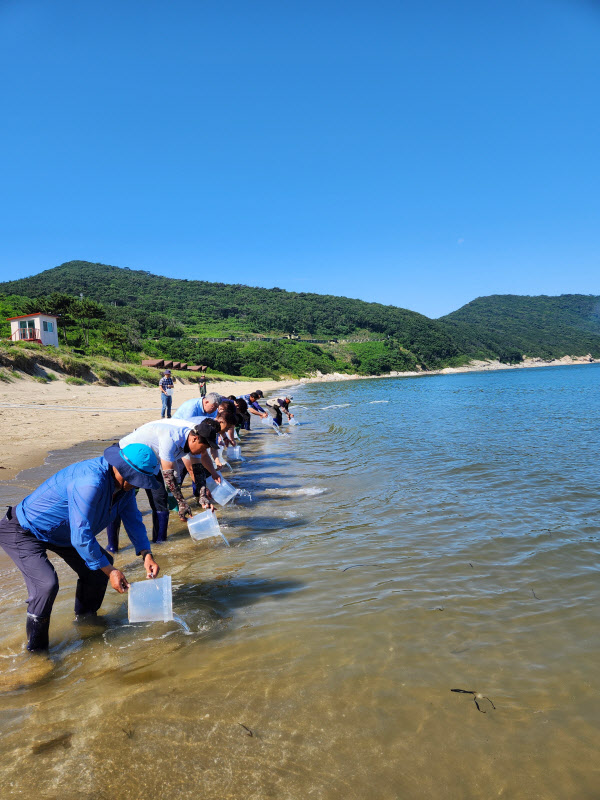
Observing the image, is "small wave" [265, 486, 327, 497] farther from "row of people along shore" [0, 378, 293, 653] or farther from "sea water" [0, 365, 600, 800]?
"row of people along shore" [0, 378, 293, 653]

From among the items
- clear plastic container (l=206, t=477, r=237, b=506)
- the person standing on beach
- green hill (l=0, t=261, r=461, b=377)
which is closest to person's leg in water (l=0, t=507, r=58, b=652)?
the person standing on beach

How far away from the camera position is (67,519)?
11.1ft

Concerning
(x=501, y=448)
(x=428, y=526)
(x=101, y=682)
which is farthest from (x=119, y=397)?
(x=101, y=682)

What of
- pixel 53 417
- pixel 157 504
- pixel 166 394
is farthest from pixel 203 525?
pixel 53 417

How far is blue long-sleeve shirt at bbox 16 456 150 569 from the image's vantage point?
3162mm

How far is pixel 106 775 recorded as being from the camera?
2379 millimetres

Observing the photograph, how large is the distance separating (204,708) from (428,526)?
408 centimetres

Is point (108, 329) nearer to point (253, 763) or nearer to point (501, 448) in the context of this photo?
point (501, 448)

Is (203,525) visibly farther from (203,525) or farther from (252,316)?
(252,316)

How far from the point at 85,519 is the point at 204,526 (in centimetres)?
272

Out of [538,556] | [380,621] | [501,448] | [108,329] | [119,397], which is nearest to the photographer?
[380,621]

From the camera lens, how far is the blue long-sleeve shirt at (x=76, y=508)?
10.4 ft

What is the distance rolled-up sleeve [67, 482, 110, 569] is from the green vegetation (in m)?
27.8

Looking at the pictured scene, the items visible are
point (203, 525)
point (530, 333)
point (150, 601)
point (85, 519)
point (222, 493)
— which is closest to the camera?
point (85, 519)
